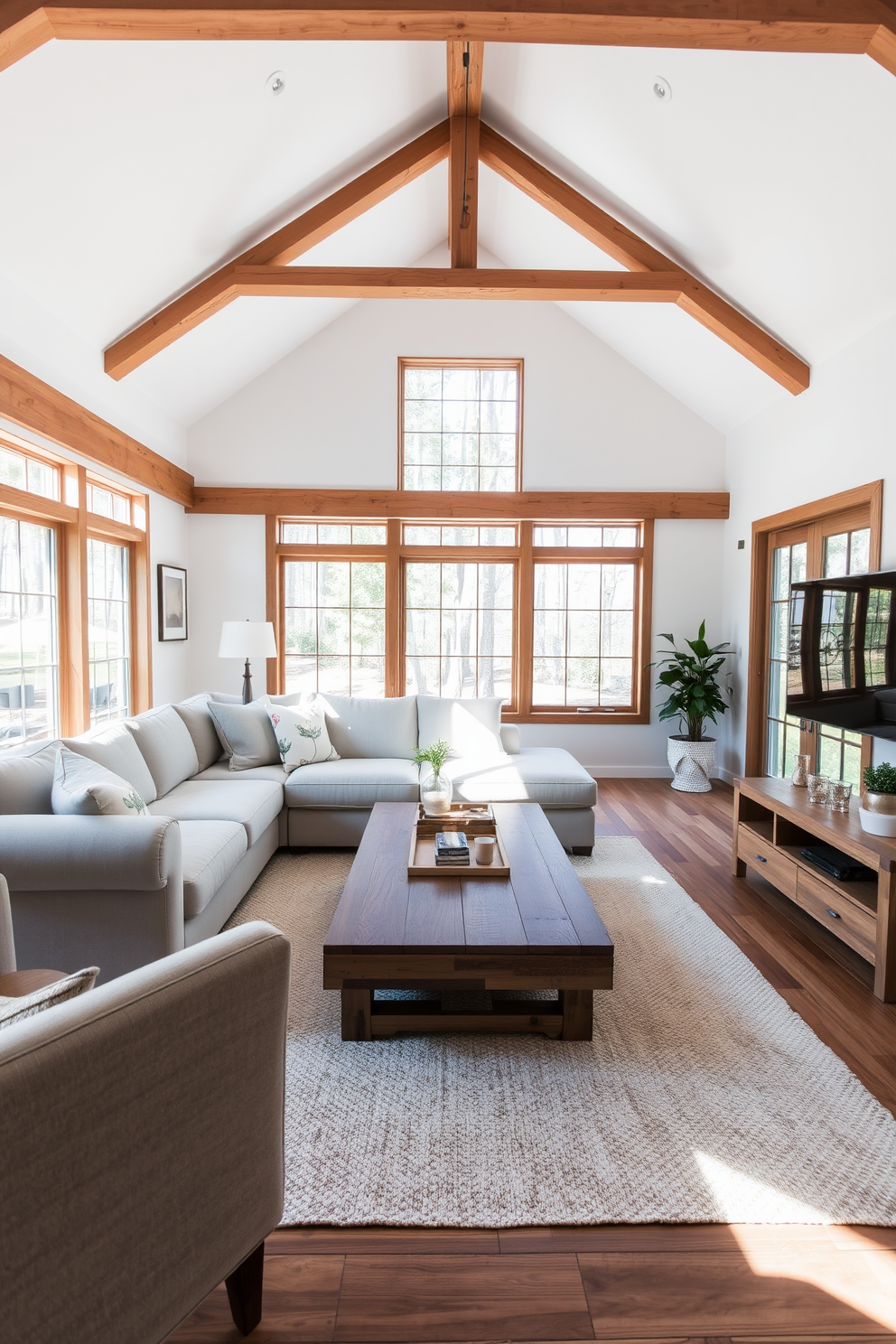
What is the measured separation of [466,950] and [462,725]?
101 inches

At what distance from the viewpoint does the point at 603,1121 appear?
1829 millimetres

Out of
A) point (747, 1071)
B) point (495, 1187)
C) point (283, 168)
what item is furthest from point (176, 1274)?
point (283, 168)

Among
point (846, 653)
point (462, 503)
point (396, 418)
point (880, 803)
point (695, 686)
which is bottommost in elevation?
point (880, 803)

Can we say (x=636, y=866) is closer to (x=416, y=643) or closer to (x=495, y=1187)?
(x=495, y=1187)

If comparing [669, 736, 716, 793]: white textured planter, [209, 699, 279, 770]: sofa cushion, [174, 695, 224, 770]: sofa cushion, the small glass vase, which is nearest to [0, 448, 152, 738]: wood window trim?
[174, 695, 224, 770]: sofa cushion

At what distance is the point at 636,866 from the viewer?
3734 millimetres

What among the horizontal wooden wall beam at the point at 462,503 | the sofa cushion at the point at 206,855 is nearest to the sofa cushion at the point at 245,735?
the sofa cushion at the point at 206,855

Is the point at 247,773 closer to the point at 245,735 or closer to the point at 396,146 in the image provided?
the point at 245,735

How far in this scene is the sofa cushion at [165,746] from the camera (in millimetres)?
3408

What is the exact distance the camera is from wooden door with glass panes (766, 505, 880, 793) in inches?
157

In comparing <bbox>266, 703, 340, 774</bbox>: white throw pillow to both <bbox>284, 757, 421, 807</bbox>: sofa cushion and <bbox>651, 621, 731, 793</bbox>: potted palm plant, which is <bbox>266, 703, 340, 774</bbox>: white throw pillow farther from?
<bbox>651, 621, 731, 793</bbox>: potted palm plant

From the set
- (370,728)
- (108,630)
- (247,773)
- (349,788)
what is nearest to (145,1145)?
(349,788)

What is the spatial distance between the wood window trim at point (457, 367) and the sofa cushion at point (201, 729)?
2542 mm

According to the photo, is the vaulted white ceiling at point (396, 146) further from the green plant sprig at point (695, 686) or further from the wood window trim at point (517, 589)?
the green plant sprig at point (695, 686)
